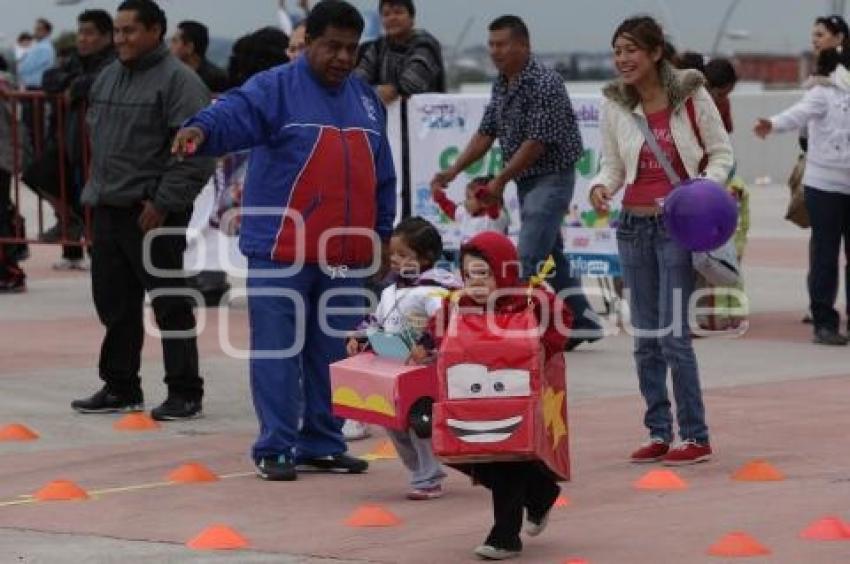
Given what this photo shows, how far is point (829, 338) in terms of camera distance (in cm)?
1330

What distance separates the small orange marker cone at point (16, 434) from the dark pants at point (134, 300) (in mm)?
817

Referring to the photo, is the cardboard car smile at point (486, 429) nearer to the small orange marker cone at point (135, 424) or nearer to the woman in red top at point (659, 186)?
the woman in red top at point (659, 186)

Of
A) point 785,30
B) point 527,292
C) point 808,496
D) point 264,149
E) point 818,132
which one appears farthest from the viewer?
point 785,30

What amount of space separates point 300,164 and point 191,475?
52.1 inches

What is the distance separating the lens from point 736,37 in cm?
3656

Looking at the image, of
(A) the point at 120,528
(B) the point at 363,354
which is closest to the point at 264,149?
(B) the point at 363,354

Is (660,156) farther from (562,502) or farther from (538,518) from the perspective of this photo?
(538,518)

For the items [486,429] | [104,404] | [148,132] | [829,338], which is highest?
[148,132]

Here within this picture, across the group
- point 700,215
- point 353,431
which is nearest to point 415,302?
point 700,215

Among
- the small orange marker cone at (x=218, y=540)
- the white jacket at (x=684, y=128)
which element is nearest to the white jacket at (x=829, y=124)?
the white jacket at (x=684, y=128)

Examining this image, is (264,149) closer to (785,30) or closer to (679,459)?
(679,459)

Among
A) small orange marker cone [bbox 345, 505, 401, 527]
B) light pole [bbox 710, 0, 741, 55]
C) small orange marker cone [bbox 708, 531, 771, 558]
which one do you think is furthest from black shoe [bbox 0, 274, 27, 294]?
light pole [bbox 710, 0, 741, 55]

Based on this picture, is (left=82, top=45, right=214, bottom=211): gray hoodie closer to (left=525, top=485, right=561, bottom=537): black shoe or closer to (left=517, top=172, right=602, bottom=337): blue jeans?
(left=517, top=172, right=602, bottom=337): blue jeans

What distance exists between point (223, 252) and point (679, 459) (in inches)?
269
